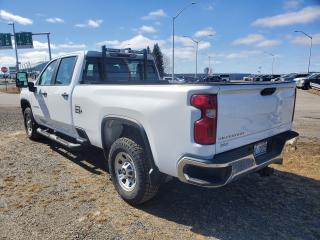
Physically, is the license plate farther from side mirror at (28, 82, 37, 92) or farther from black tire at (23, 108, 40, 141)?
black tire at (23, 108, 40, 141)

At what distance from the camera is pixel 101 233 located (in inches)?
136

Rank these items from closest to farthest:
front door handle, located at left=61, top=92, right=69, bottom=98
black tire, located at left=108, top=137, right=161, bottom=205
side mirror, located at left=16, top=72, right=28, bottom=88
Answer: black tire, located at left=108, top=137, right=161, bottom=205, front door handle, located at left=61, top=92, right=69, bottom=98, side mirror, located at left=16, top=72, right=28, bottom=88

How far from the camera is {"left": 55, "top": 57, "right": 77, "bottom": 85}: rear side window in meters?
5.43

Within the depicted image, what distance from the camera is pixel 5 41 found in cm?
3325

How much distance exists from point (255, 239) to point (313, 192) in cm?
171

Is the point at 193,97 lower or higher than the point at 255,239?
higher

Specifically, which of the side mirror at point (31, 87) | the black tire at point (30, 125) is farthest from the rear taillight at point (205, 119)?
the black tire at point (30, 125)

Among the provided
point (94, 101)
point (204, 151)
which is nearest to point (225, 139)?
point (204, 151)

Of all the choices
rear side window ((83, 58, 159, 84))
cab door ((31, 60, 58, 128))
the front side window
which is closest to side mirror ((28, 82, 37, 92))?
cab door ((31, 60, 58, 128))

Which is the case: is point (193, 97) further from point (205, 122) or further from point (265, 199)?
point (265, 199)

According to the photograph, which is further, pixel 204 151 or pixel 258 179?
pixel 258 179

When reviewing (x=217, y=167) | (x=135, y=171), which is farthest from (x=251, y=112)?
(x=135, y=171)

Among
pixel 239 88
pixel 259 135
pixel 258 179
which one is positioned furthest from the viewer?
pixel 258 179

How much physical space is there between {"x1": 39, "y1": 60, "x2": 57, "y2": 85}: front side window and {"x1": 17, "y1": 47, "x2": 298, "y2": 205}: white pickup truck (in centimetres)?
73
